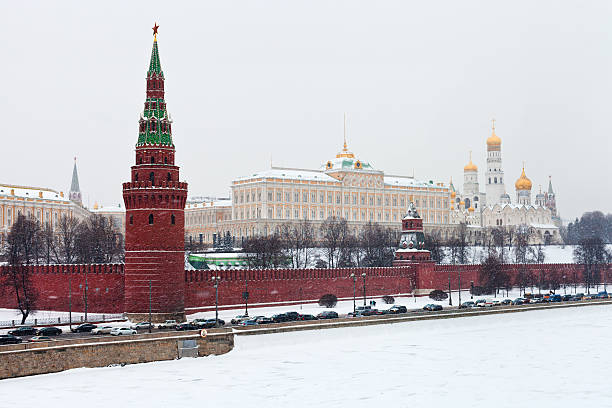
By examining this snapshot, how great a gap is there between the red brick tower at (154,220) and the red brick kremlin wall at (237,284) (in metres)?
3.76

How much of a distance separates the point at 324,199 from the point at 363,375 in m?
99.7

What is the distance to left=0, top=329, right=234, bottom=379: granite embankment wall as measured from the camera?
44812 millimetres

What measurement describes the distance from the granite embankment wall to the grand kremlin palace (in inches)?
3361

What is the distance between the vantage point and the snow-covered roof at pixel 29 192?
133 metres

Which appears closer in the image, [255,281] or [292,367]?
Answer: [292,367]

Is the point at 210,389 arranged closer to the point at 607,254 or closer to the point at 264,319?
the point at 264,319

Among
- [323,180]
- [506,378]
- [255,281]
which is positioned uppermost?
[323,180]

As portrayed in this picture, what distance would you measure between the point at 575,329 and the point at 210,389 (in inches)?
1278

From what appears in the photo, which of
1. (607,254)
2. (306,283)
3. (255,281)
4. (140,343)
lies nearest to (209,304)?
(255,281)

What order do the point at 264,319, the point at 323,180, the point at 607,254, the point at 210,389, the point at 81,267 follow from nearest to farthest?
the point at 210,389 → the point at 264,319 → the point at 81,267 → the point at 607,254 → the point at 323,180

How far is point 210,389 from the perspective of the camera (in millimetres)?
44062

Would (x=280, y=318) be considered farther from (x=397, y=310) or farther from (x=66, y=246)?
(x=66, y=246)

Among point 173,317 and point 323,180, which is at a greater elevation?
point 323,180

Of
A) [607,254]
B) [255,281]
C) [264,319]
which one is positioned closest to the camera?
[264,319]
